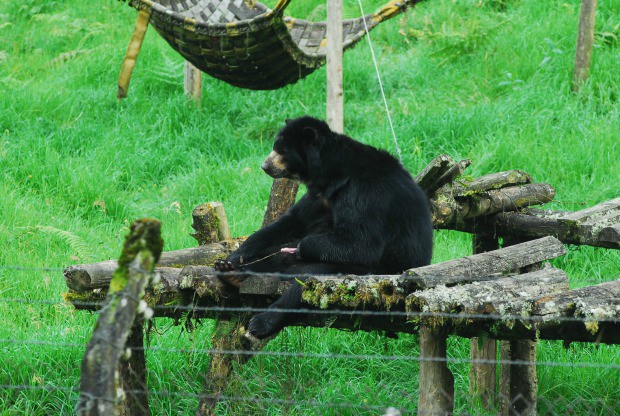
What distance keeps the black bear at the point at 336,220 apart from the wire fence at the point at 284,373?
70 centimetres

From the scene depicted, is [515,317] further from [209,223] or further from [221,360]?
[209,223]

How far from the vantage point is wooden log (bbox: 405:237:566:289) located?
3.83 meters

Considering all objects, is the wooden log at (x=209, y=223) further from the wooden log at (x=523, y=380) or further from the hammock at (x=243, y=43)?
the hammock at (x=243, y=43)

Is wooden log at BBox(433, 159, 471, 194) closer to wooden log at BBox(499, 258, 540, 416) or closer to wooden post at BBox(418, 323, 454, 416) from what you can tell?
wooden log at BBox(499, 258, 540, 416)

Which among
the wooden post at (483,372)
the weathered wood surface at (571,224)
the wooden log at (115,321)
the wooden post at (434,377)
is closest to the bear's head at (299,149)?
the wooden post at (434,377)

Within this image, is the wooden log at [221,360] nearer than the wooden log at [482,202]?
Yes

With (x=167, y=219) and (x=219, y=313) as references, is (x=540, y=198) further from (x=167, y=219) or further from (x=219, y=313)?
(x=167, y=219)

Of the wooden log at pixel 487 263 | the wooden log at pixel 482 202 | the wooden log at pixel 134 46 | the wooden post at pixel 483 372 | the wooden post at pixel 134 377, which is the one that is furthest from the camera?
the wooden log at pixel 134 46

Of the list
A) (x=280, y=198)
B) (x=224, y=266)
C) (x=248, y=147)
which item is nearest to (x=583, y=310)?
(x=224, y=266)

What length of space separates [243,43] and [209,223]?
92.5 inches

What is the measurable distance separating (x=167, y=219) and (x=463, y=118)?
342 cm

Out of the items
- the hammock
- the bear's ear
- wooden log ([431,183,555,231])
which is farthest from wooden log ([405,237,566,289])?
the hammock

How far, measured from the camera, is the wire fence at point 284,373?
544cm

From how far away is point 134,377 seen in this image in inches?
192
